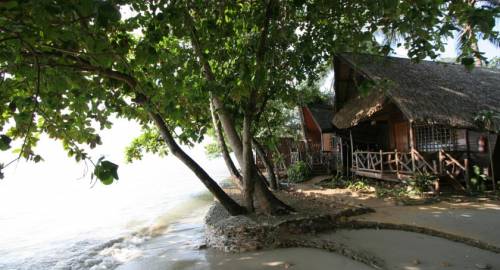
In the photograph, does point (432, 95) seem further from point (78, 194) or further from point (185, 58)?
point (78, 194)

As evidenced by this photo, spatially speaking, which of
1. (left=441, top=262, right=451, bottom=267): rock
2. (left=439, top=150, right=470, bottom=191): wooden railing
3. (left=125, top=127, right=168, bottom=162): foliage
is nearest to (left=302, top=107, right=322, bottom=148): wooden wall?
(left=439, top=150, right=470, bottom=191): wooden railing

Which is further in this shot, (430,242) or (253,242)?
(253,242)

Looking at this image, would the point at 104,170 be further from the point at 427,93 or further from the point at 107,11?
the point at 427,93

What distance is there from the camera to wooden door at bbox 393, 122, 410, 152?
1404cm

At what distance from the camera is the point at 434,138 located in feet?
41.6

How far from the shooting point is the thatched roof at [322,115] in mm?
17734

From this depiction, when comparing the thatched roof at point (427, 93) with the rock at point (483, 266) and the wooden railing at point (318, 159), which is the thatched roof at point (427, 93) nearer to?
the wooden railing at point (318, 159)

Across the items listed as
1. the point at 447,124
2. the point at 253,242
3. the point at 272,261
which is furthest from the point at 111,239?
the point at 447,124

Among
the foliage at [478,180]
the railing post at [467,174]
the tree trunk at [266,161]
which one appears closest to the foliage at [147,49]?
the tree trunk at [266,161]

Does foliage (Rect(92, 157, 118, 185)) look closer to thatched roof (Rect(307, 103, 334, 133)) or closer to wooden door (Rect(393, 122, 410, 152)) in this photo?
wooden door (Rect(393, 122, 410, 152))

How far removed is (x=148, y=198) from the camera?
2194 cm

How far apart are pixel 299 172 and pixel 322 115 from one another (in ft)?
11.7

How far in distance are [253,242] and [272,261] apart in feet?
2.72

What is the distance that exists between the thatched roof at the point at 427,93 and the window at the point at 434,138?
121 centimetres
